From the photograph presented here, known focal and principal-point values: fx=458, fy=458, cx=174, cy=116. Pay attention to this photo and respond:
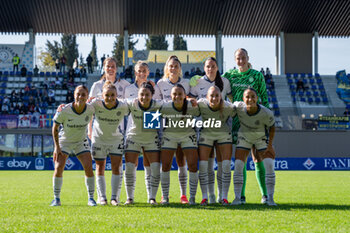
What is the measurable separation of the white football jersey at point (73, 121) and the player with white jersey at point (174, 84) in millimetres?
1096

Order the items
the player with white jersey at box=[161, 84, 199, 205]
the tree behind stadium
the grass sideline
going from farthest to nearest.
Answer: the tree behind stadium, the player with white jersey at box=[161, 84, 199, 205], the grass sideline

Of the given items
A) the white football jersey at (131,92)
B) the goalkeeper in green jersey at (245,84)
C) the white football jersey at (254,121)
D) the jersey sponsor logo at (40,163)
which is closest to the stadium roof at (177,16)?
the jersey sponsor logo at (40,163)

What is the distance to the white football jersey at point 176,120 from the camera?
662 centimetres

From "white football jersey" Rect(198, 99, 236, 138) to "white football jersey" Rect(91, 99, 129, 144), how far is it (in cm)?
113

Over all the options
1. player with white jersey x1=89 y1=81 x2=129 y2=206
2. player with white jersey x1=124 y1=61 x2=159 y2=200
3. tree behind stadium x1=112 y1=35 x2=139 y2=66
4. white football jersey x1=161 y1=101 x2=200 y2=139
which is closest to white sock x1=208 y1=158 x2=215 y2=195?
white football jersey x1=161 y1=101 x2=200 y2=139

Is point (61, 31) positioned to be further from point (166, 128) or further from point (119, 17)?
point (166, 128)

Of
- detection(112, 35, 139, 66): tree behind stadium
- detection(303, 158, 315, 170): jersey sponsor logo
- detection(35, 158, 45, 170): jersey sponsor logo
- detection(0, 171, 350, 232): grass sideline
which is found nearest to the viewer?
detection(0, 171, 350, 232): grass sideline

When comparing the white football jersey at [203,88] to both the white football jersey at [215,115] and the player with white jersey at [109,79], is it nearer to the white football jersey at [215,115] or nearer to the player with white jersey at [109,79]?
the white football jersey at [215,115]

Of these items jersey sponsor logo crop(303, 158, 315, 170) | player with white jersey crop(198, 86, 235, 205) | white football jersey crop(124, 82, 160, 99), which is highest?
white football jersey crop(124, 82, 160, 99)

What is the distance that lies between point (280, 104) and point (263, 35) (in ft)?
26.3

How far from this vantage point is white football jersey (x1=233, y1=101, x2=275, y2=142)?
21.8ft

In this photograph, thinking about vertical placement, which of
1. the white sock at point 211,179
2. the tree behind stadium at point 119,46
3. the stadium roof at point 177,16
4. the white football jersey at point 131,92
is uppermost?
the tree behind stadium at point 119,46

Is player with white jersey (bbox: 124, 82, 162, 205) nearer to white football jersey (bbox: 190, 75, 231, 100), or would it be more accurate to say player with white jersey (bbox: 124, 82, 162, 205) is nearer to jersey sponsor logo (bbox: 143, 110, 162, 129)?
jersey sponsor logo (bbox: 143, 110, 162, 129)

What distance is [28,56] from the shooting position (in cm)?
3075
